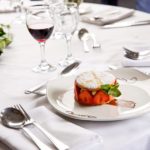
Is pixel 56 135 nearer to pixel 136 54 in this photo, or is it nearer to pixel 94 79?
pixel 94 79

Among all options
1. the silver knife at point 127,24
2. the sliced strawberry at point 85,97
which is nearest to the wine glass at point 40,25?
the sliced strawberry at point 85,97

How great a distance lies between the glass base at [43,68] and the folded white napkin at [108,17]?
47 centimetres

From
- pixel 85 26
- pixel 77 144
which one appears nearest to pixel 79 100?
pixel 77 144

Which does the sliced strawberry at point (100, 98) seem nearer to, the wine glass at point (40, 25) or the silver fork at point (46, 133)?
the silver fork at point (46, 133)

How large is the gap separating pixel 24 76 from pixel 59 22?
200 millimetres

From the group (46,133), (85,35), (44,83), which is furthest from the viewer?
(85,35)

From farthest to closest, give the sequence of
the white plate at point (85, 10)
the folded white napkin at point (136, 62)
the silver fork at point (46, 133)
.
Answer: the white plate at point (85, 10) → the folded white napkin at point (136, 62) → the silver fork at point (46, 133)

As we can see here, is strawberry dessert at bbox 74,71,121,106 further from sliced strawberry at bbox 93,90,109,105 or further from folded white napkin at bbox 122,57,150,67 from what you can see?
folded white napkin at bbox 122,57,150,67

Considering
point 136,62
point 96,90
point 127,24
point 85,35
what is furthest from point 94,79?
point 127,24

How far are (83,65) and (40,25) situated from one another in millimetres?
176

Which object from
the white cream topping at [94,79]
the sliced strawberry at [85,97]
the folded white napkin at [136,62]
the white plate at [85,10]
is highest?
the white cream topping at [94,79]

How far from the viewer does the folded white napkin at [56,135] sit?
2.44ft

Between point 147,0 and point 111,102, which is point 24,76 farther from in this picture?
point 147,0

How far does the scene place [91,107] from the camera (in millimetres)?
876
